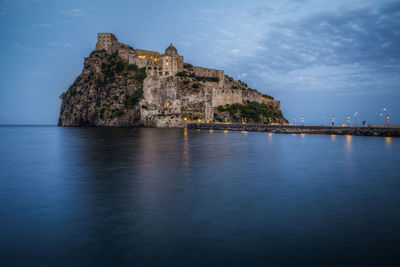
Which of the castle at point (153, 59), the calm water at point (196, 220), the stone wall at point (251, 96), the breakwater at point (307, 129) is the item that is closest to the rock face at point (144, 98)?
the castle at point (153, 59)

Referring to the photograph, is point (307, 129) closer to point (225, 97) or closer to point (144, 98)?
point (225, 97)

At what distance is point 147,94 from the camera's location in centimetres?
8225

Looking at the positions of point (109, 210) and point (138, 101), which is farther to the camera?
point (138, 101)

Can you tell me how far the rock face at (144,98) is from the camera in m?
81.5

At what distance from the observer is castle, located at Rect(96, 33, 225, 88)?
3285 inches

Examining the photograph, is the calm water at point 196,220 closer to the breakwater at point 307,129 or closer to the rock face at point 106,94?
the breakwater at point 307,129

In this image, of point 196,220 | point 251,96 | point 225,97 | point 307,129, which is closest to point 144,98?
point 225,97

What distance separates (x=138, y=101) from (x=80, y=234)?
3070 inches

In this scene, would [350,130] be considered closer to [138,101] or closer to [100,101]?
[138,101]

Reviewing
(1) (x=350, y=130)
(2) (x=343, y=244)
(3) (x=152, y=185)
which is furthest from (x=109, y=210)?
(1) (x=350, y=130)

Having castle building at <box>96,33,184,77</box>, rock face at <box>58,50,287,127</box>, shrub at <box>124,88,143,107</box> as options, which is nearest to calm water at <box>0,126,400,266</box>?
rock face at <box>58,50,287,127</box>

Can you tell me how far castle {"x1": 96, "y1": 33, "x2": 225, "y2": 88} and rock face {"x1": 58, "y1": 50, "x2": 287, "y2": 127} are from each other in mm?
1468

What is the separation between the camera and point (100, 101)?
3374 inches

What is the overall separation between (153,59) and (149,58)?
5.74 feet
